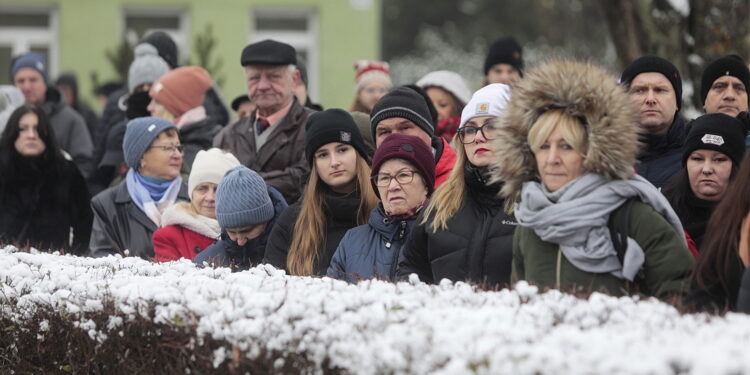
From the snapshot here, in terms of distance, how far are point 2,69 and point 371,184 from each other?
598 inches

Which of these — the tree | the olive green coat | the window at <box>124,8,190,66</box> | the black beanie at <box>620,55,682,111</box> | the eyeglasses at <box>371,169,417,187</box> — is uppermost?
the window at <box>124,8,190,66</box>

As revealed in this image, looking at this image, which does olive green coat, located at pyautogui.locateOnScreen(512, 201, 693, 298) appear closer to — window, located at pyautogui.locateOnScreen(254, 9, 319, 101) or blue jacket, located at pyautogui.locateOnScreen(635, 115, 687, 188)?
blue jacket, located at pyautogui.locateOnScreen(635, 115, 687, 188)

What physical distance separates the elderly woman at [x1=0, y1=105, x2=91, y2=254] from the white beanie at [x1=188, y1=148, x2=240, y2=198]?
1707 millimetres

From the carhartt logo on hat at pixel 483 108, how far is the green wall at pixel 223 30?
14.1m

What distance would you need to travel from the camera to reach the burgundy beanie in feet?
20.8

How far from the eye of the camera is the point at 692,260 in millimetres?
4871

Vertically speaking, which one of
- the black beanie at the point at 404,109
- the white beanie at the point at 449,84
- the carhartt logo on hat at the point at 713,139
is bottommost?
the carhartt logo on hat at the point at 713,139

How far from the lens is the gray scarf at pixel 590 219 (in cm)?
487

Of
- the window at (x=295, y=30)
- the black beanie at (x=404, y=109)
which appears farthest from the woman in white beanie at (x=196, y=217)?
the window at (x=295, y=30)

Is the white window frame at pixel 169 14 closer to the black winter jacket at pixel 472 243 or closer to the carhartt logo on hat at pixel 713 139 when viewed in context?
the black winter jacket at pixel 472 243

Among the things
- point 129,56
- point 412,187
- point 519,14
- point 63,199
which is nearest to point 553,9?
point 519,14

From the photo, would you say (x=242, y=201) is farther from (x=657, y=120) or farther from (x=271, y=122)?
(x=657, y=120)

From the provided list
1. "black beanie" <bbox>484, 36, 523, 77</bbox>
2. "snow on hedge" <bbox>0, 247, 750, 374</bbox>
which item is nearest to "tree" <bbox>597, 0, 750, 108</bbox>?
"black beanie" <bbox>484, 36, 523, 77</bbox>

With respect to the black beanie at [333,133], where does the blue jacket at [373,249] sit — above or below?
below
